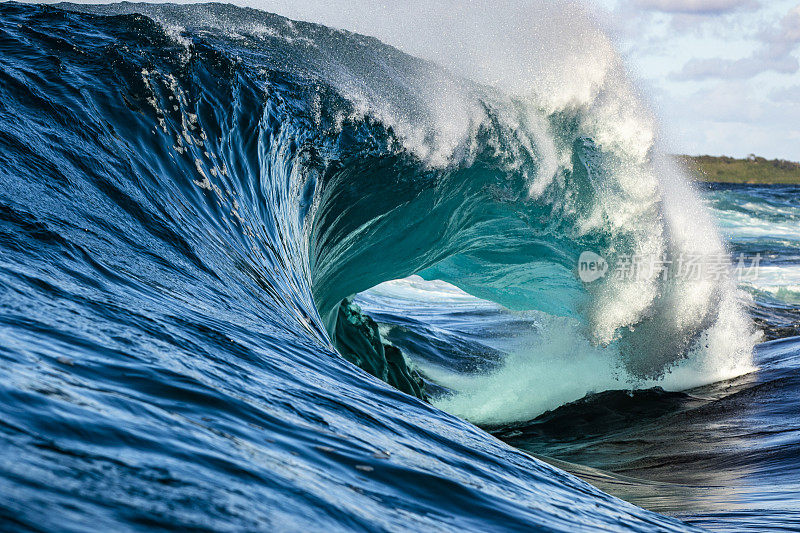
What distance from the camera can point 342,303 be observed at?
669cm

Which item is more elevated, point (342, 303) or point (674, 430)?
point (342, 303)

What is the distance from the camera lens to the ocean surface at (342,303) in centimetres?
148

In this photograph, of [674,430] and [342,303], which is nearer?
[674,430]

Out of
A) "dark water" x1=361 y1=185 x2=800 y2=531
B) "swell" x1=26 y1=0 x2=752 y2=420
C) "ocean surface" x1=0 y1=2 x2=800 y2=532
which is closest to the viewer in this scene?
"ocean surface" x1=0 y1=2 x2=800 y2=532

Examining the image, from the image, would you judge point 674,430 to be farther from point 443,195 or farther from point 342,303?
point 342,303

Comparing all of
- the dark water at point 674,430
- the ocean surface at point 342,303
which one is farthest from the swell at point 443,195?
the dark water at point 674,430

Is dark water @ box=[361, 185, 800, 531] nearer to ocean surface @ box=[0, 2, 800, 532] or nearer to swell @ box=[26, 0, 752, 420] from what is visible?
ocean surface @ box=[0, 2, 800, 532]

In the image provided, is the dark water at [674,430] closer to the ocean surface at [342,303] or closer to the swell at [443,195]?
the ocean surface at [342,303]

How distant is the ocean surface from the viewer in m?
1.48

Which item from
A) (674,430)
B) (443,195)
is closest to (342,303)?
(443,195)

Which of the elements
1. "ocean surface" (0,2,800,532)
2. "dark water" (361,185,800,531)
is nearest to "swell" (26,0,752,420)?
"ocean surface" (0,2,800,532)

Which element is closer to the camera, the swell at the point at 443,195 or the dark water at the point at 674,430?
the dark water at the point at 674,430

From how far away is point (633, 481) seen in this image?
4.39 m

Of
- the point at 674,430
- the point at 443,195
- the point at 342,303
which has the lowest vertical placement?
the point at 674,430
